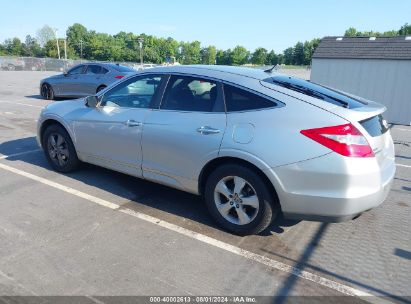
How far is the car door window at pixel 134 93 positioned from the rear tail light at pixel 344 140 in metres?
2.04

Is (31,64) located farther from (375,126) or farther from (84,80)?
(375,126)

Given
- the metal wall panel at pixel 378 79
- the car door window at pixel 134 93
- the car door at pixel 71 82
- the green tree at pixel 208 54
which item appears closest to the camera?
the car door window at pixel 134 93

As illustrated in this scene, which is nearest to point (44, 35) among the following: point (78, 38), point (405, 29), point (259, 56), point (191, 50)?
point (78, 38)

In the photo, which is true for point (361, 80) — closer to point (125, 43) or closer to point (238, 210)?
point (238, 210)

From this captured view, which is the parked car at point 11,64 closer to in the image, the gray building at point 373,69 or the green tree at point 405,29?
the gray building at point 373,69

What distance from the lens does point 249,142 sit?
10.9ft

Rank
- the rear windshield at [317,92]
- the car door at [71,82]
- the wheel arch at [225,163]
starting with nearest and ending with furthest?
the wheel arch at [225,163], the rear windshield at [317,92], the car door at [71,82]

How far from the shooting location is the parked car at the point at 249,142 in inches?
120

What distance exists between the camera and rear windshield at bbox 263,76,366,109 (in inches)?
136

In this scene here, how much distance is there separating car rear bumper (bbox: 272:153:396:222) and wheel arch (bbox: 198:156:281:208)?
11 cm

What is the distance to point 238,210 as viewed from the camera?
353 cm

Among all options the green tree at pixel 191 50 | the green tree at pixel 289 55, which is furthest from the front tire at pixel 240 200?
the green tree at pixel 191 50

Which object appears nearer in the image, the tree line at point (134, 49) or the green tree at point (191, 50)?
the tree line at point (134, 49)

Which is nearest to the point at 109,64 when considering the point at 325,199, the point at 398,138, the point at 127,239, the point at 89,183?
the point at 89,183
